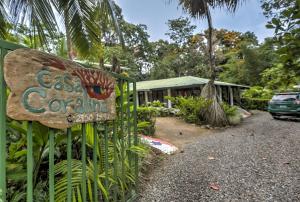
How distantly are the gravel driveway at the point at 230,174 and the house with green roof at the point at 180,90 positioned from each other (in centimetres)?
1110

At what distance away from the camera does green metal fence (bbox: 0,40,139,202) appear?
1701 mm

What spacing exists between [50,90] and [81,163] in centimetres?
124

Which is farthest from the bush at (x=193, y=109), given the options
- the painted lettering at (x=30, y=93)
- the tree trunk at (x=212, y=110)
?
the painted lettering at (x=30, y=93)

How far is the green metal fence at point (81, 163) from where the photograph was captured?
1.70 m

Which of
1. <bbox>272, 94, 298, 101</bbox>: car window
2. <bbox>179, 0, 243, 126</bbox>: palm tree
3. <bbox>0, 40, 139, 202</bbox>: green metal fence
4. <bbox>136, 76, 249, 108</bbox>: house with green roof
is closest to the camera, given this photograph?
<bbox>0, 40, 139, 202</bbox>: green metal fence

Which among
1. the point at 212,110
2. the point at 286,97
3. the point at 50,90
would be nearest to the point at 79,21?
the point at 50,90

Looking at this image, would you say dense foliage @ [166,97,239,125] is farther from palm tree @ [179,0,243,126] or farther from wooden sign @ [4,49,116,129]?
wooden sign @ [4,49,116,129]

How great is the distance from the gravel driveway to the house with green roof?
36.4 ft

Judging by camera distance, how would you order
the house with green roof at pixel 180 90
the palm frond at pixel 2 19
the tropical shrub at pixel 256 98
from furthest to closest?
the tropical shrub at pixel 256 98, the house with green roof at pixel 180 90, the palm frond at pixel 2 19

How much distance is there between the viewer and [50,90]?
1824 mm

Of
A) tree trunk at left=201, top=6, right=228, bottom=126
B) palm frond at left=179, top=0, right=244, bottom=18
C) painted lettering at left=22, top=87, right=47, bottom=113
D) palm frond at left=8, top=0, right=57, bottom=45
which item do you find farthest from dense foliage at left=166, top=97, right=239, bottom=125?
painted lettering at left=22, top=87, right=47, bottom=113

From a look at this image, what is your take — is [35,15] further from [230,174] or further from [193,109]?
[193,109]

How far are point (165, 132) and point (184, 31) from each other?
2687 cm

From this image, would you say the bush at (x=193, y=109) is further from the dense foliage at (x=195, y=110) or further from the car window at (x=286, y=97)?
the car window at (x=286, y=97)
